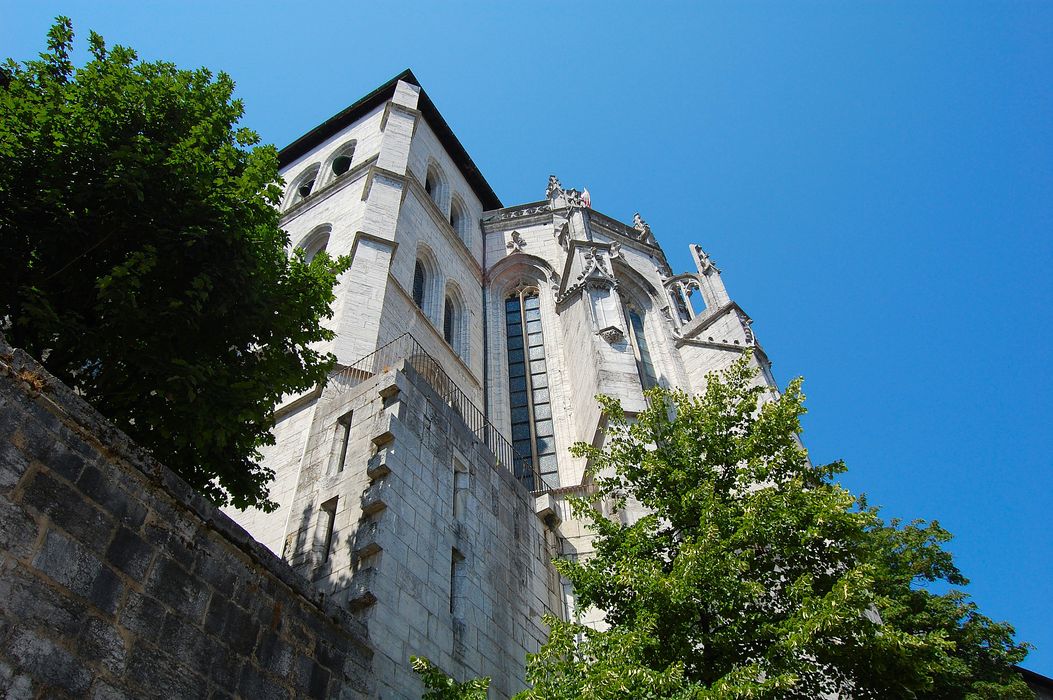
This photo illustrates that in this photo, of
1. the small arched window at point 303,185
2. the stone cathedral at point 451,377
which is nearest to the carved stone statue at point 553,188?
the stone cathedral at point 451,377

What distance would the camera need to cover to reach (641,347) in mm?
21406

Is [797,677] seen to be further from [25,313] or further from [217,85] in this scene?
[217,85]

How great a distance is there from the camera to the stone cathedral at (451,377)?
873cm

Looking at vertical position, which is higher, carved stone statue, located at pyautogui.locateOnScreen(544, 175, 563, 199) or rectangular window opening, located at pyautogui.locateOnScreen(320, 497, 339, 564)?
carved stone statue, located at pyautogui.locateOnScreen(544, 175, 563, 199)

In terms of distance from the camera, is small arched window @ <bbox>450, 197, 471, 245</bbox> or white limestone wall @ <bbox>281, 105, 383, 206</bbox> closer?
white limestone wall @ <bbox>281, 105, 383, 206</bbox>

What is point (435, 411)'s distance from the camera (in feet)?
34.2

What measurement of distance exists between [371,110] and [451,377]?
518 inches

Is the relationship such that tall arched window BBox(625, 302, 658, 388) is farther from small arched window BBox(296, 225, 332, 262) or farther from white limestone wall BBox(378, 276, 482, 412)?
small arched window BBox(296, 225, 332, 262)

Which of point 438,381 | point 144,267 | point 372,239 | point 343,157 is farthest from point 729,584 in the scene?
point 343,157

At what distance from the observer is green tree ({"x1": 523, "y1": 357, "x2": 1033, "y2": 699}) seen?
22.9ft

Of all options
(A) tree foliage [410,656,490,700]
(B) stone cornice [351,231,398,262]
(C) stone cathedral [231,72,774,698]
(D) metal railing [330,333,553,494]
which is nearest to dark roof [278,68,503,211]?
(C) stone cathedral [231,72,774,698]

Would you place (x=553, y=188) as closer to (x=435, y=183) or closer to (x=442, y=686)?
(x=435, y=183)

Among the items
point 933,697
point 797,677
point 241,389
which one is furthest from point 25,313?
point 933,697

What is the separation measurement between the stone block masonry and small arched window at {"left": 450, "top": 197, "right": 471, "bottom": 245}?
20.2 meters
